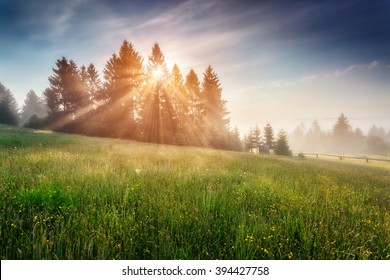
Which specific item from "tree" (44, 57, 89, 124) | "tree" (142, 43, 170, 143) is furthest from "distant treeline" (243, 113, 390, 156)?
"tree" (44, 57, 89, 124)

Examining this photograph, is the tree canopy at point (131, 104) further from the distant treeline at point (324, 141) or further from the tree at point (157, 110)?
the distant treeline at point (324, 141)

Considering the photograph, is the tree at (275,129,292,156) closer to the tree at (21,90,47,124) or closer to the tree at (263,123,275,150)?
the tree at (263,123,275,150)

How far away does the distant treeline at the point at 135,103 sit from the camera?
32.5 metres

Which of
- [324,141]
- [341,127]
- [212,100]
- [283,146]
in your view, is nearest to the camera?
[212,100]

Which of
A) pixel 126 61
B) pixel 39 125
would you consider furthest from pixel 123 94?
pixel 39 125

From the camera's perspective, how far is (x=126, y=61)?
3491 centimetres

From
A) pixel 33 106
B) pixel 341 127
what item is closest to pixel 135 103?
pixel 33 106

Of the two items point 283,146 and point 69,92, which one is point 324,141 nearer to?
point 283,146

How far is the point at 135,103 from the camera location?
34.1 m

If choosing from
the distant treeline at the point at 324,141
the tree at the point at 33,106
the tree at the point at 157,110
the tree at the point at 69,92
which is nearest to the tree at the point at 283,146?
the distant treeline at the point at 324,141

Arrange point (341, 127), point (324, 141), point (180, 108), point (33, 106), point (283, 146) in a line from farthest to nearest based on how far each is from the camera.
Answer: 1. point (324, 141)
2. point (341, 127)
3. point (33, 106)
4. point (283, 146)
5. point (180, 108)

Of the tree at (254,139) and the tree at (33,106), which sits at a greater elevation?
the tree at (33,106)

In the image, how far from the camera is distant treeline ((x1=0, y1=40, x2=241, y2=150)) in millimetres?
32531
